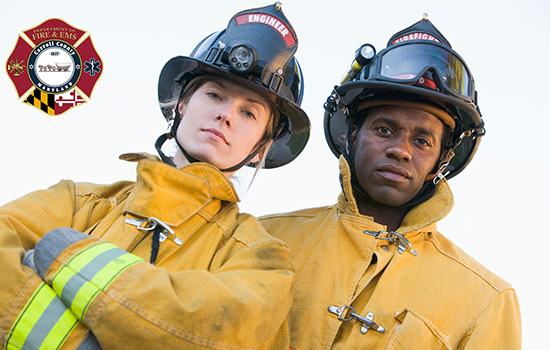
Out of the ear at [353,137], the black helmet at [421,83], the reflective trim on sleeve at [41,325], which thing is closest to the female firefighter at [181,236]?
the reflective trim on sleeve at [41,325]

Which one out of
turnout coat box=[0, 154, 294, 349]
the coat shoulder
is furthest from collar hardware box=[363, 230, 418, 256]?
turnout coat box=[0, 154, 294, 349]

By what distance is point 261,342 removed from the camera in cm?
244

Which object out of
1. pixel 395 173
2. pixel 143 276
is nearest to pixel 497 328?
pixel 395 173

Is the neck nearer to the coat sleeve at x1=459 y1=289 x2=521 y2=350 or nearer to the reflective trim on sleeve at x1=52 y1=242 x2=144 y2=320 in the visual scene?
the coat sleeve at x1=459 y1=289 x2=521 y2=350

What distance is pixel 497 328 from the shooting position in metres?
3.25

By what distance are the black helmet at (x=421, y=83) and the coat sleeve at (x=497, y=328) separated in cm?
104

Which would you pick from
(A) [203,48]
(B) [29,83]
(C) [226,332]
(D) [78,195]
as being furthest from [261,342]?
(B) [29,83]

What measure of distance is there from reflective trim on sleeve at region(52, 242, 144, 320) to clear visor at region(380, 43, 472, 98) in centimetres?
245

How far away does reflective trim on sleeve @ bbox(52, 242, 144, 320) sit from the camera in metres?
2.21

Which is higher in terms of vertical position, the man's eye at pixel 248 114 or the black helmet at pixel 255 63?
the black helmet at pixel 255 63

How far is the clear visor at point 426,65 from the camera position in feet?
12.8

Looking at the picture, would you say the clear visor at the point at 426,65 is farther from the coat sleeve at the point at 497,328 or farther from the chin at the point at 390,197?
the coat sleeve at the point at 497,328

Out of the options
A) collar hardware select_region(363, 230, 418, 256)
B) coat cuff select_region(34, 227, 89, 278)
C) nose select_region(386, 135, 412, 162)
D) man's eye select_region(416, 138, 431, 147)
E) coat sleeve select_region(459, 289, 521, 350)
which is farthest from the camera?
man's eye select_region(416, 138, 431, 147)

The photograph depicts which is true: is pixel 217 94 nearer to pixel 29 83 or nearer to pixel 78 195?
pixel 78 195
